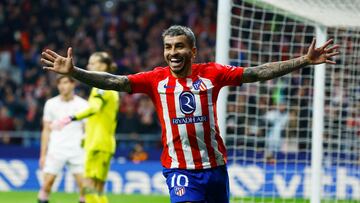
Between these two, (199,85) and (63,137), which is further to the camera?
(63,137)

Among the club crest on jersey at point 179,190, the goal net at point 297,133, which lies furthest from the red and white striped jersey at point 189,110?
the goal net at point 297,133

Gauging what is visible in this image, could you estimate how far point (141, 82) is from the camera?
597cm

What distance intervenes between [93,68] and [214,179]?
11.9 feet

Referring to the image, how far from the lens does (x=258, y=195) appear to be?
12.8 metres

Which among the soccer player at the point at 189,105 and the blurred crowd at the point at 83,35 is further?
the blurred crowd at the point at 83,35

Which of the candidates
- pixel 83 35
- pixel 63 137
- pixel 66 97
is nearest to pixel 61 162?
pixel 63 137

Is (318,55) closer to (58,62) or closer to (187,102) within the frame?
(187,102)

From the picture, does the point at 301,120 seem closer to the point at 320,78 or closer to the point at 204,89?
the point at 320,78

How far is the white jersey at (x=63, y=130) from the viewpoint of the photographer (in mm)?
10953

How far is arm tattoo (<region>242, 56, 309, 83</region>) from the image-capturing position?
19.1 feet

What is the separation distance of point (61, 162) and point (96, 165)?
1.40m

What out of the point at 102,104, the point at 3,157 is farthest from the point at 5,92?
the point at 102,104

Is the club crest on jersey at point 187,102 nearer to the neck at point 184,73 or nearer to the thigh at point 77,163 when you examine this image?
the neck at point 184,73

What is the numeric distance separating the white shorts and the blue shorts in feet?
16.0
